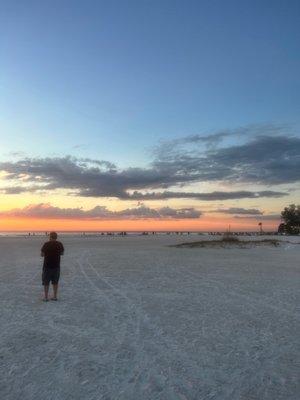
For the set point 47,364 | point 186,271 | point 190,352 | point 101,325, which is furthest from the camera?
point 186,271

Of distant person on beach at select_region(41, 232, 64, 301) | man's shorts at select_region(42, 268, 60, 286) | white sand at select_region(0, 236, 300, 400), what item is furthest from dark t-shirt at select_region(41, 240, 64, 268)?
white sand at select_region(0, 236, 300, 400)

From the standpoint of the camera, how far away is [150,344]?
963 cm

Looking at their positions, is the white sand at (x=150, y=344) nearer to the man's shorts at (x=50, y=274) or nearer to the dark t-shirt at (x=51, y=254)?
the man's shorts at (x=50, y=274)

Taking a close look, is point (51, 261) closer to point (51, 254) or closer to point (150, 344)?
point (51, 254)

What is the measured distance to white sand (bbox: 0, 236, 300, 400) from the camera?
7.26 meters

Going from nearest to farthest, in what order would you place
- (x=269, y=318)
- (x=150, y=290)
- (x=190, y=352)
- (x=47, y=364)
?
(x=47, y=364), (x=190, y=352), (x=269, y=318), (x=150, y=290)

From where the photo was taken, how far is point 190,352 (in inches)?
359

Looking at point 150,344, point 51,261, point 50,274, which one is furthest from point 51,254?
point 150,344

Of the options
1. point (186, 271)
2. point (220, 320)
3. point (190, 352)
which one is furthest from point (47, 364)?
point (186, 271)

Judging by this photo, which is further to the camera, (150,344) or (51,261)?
(51,261)

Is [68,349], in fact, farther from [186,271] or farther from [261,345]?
[186,271]

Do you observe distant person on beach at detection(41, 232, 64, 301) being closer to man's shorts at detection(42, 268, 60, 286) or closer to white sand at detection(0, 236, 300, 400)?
man's shorts at detection(42, 268, 60, 286)

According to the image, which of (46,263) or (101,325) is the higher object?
(46,263)

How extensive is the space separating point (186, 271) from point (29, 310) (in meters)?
13.4
